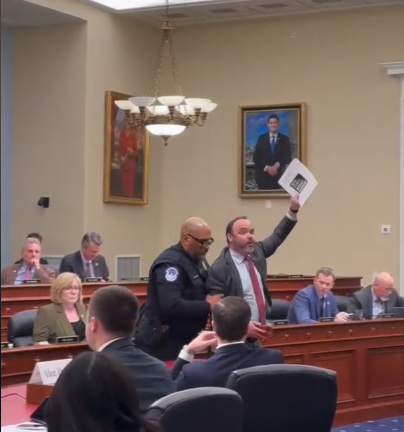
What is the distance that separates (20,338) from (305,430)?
360 cm

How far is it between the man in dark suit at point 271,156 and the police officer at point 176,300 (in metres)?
7.26

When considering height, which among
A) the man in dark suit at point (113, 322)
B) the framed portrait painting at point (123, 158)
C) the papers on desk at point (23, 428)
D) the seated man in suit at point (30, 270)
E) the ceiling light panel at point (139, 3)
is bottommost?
the papers on desk at point (23, 428)

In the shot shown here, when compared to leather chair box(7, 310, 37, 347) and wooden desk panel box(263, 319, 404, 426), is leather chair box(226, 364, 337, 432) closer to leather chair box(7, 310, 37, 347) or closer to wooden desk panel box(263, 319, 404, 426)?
wooden desk panel box(263, 319, 404, 426)

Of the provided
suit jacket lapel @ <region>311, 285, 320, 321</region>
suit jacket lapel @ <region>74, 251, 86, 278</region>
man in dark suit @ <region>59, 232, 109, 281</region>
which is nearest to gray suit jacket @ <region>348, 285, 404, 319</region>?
suit jacket lapel @ <region>311, 285, 320, 321</region>

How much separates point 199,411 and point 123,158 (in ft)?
32.2

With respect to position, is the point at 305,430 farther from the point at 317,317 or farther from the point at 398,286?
the point at 398,286

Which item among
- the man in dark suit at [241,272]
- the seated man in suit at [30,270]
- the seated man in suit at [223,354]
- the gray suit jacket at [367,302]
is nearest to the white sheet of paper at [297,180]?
the man in dark suit at [241,272]

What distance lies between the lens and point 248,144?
1242 cm

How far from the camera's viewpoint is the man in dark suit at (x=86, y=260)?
9.30 m

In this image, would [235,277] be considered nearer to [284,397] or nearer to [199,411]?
[284,397]

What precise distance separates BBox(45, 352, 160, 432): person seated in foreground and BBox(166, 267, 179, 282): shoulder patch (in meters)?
2.64

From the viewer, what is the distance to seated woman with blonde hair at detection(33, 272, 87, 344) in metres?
6.17

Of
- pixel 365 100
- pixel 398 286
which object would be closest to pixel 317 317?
pixel 398 286

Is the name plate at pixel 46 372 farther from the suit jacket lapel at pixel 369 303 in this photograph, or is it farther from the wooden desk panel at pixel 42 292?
the suit jacket lapel at pixel 369 303
